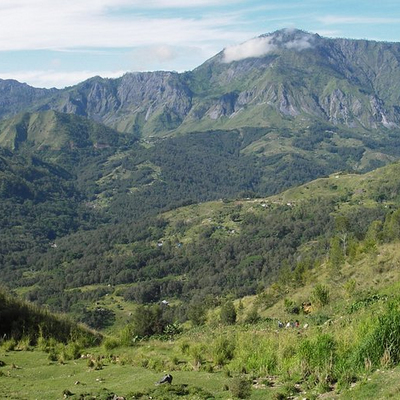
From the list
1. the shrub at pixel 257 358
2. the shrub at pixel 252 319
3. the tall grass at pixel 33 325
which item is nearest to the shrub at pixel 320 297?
the shrub at pixel 252 319

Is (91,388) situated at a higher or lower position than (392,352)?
lower

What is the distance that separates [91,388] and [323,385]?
1006 centimetres

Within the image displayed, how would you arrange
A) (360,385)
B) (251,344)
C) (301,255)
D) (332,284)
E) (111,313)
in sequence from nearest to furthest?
(360,385) → (251,344) → (332,284) → (111,313) → (301,255)

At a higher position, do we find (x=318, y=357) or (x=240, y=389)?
(x=318, y=357)

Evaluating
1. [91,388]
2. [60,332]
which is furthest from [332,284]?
[91,388]

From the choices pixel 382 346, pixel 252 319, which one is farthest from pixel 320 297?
pixel 382 346

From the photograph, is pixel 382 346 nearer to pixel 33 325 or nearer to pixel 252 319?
pixel 33 325

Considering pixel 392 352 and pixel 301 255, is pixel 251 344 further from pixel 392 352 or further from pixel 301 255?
pixel 301 255

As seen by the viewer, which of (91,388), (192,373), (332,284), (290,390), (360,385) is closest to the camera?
(360,385)

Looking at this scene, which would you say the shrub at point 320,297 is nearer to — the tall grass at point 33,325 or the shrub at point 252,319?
the shrub at point 252,319

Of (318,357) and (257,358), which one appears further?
(257,358)

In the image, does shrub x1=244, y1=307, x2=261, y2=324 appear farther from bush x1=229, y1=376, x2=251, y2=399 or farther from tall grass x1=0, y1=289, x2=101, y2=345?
bush x1=229, y1=376, x2=251, y2=399

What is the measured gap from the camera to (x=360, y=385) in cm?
1595

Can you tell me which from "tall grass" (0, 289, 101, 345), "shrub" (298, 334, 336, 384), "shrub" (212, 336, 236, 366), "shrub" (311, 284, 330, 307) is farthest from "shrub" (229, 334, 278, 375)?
"shrub" (311, 284, 330, 307)
